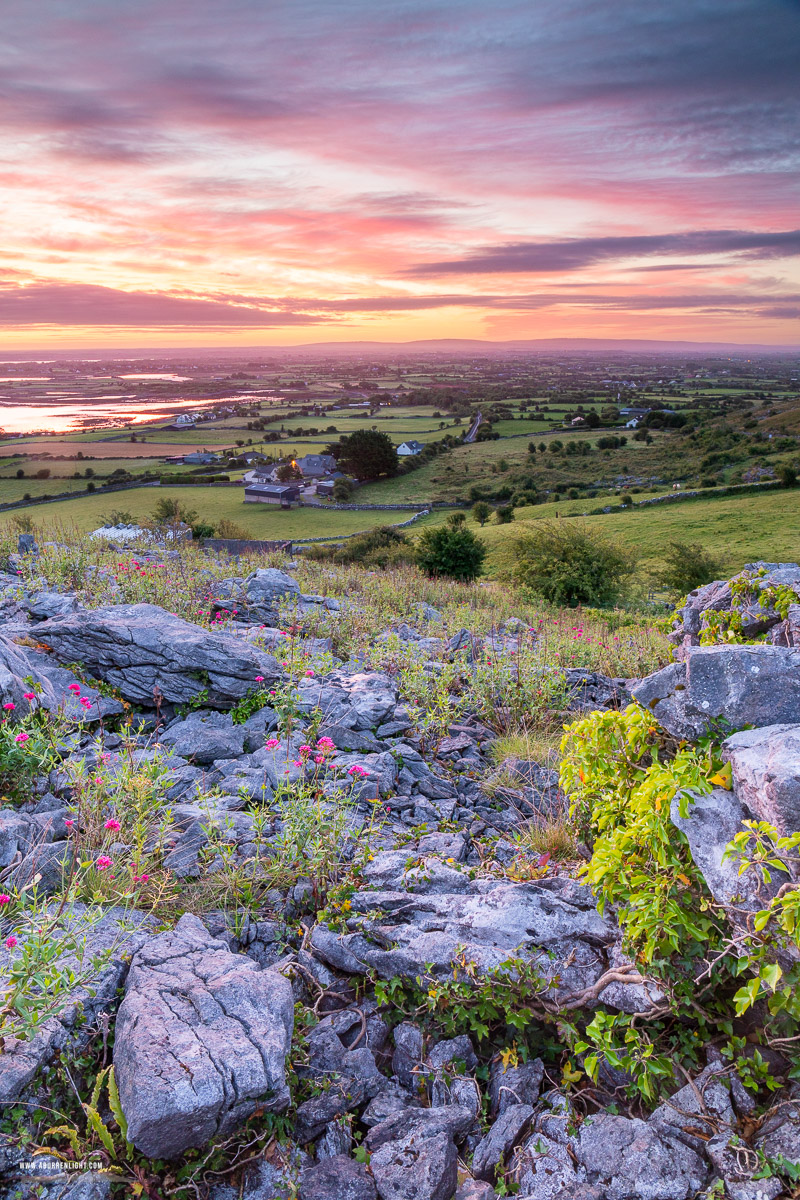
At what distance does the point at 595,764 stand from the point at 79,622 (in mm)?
5935

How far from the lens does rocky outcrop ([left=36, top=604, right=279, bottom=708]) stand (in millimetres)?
6926

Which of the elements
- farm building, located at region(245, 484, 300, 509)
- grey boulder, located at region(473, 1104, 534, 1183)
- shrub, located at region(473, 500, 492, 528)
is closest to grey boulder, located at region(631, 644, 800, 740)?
grey boulder, located at region(473, 1104, 534, 1183)

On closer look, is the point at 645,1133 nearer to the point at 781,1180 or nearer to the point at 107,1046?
the point at 781,1180

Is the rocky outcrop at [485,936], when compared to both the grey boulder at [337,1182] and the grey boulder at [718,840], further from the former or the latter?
the grey boulder at [337,1182]

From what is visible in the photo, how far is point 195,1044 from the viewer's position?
281 cm

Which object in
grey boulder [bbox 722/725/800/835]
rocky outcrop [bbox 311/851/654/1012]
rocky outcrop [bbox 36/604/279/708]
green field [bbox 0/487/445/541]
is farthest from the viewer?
green field [bbox 0/487/445/541]

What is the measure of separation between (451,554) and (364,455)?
60510 mm

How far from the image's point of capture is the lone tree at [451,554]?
1220 inches

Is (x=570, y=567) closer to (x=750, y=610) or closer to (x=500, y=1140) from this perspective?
(x=750, y=610)

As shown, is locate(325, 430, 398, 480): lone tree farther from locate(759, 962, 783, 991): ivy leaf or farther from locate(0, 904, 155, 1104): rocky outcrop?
locate(759, 962, 783, 991): ivy leaf

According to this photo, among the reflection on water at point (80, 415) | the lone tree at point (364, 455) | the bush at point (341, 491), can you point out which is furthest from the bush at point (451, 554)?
the reflection on water at point (80, 415)

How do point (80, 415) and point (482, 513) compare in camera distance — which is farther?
point (80, 415)

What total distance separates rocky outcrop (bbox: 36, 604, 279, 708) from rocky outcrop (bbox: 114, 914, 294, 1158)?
12.1 ft

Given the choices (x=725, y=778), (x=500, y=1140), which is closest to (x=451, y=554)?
(x=725, y=778)
